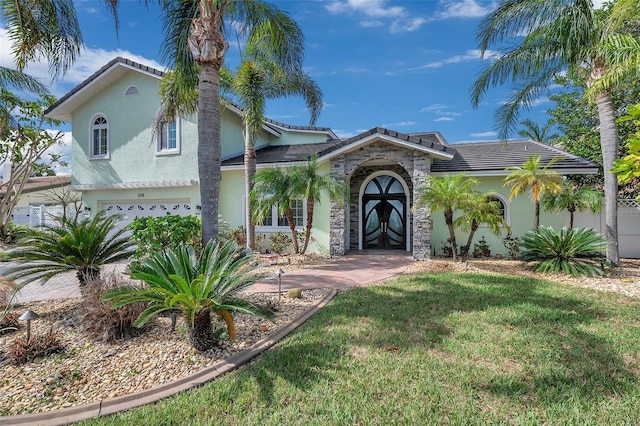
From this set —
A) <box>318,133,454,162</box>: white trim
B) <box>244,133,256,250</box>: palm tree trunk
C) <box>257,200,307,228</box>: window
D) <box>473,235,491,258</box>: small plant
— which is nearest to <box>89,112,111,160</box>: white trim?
<box>244,133,256,250</box>: palm tree trunk

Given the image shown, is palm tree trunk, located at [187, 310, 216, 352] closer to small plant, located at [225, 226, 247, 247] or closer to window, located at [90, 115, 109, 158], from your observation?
small plant, located at [225, 226, 247, 247]

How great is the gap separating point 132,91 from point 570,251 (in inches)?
783

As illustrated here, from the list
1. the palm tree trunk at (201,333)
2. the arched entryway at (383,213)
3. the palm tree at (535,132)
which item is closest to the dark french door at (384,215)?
the arched entryway at (383,213)

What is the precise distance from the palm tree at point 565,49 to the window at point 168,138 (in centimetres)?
1384

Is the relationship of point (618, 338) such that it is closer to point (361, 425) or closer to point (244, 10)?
point (361, 425)

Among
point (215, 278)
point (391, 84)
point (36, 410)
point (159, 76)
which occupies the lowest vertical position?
point (36, 410)

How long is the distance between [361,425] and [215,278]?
8.09 ft

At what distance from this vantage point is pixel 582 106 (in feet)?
→ 61.6

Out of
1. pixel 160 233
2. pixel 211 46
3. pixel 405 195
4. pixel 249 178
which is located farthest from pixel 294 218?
pixel 211 46

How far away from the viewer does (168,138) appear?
1623 centimetres

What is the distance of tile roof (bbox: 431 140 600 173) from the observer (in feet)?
40.0

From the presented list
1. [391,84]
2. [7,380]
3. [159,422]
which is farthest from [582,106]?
[7,380]

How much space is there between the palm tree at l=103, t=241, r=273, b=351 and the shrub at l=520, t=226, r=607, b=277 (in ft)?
30.9

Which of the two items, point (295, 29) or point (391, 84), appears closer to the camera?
point (295, 29)
